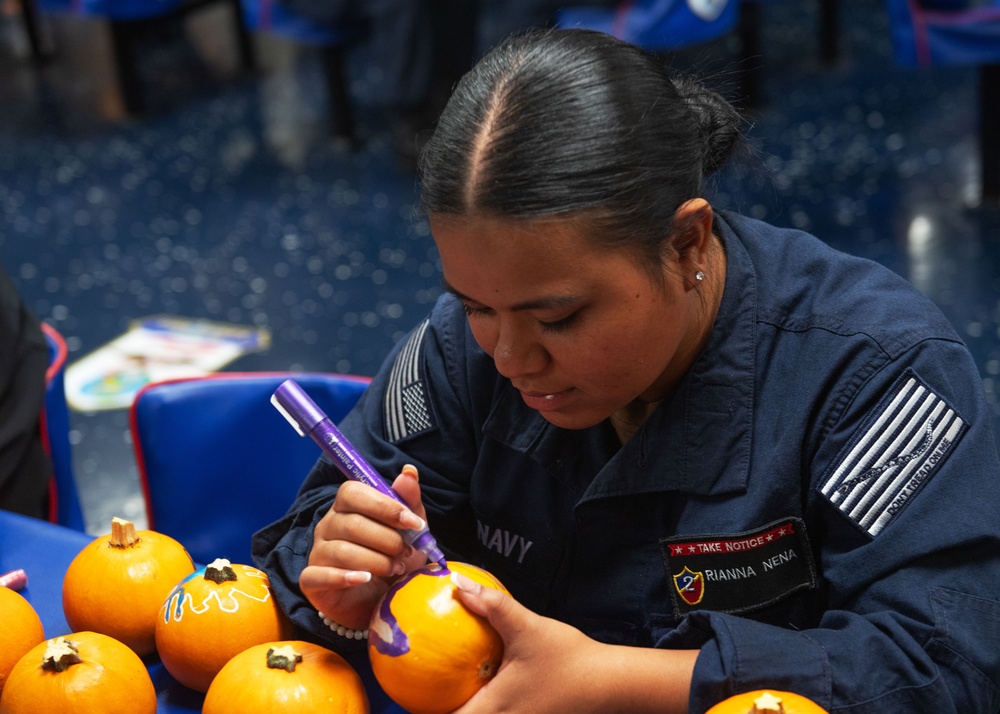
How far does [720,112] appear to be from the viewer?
120 centimetres

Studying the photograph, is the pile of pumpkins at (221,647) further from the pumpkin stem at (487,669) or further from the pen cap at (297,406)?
the pen cap at (297,406)

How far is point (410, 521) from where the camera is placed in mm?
1030

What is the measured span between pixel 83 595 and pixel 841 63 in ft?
16.7

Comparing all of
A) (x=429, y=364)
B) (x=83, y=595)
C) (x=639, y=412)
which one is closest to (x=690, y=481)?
(x=639, y=412)

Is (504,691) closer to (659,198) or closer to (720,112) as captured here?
(659,198)

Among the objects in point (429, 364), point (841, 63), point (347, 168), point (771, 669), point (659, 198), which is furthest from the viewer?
point (841, 63)

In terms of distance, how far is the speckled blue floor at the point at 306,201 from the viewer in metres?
3.54

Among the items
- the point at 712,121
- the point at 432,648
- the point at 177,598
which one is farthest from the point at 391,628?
the point at 712,121

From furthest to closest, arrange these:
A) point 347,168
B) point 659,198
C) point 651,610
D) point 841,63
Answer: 1. point 841,63
2. point 347,168
3. point 651,610
4. point 659,198

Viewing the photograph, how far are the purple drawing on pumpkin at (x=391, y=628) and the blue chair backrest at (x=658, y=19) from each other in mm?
2911

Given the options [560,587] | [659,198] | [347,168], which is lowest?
[347,168]

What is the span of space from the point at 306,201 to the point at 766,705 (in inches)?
160

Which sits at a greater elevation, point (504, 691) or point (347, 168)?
point (504, 691)

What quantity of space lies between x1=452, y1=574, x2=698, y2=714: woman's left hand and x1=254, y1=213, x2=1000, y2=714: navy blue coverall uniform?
3cm
